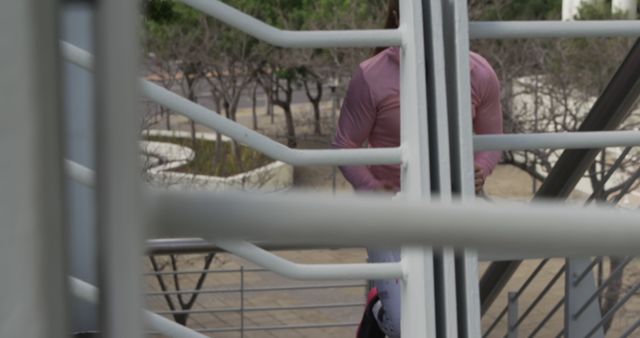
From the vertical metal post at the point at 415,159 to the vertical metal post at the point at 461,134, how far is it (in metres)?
0.05

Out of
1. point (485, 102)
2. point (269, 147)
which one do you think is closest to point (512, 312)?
point (485, 102)

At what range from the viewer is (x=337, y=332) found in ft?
38.9

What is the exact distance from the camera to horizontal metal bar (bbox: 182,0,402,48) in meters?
2.27

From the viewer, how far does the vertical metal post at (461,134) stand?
87.3 inches

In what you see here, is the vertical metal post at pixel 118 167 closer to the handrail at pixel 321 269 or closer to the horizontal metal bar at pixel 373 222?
the horizontal metal bar at pixel 373 222

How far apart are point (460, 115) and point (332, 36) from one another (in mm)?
308

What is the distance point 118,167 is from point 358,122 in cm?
256

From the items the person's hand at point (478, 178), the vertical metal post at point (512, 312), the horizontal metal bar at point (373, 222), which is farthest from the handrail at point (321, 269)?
the vertical metal post at point (512, 312)

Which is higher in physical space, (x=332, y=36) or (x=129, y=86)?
(x=332, y=36)

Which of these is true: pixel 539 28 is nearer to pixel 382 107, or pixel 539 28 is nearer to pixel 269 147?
pixel 269 147

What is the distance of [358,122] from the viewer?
306 centimetres

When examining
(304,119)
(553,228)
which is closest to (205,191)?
(553,228)

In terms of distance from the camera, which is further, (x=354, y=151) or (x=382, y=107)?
(x=382, y=107)

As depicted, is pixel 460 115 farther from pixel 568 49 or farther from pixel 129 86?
pixel 568 49
